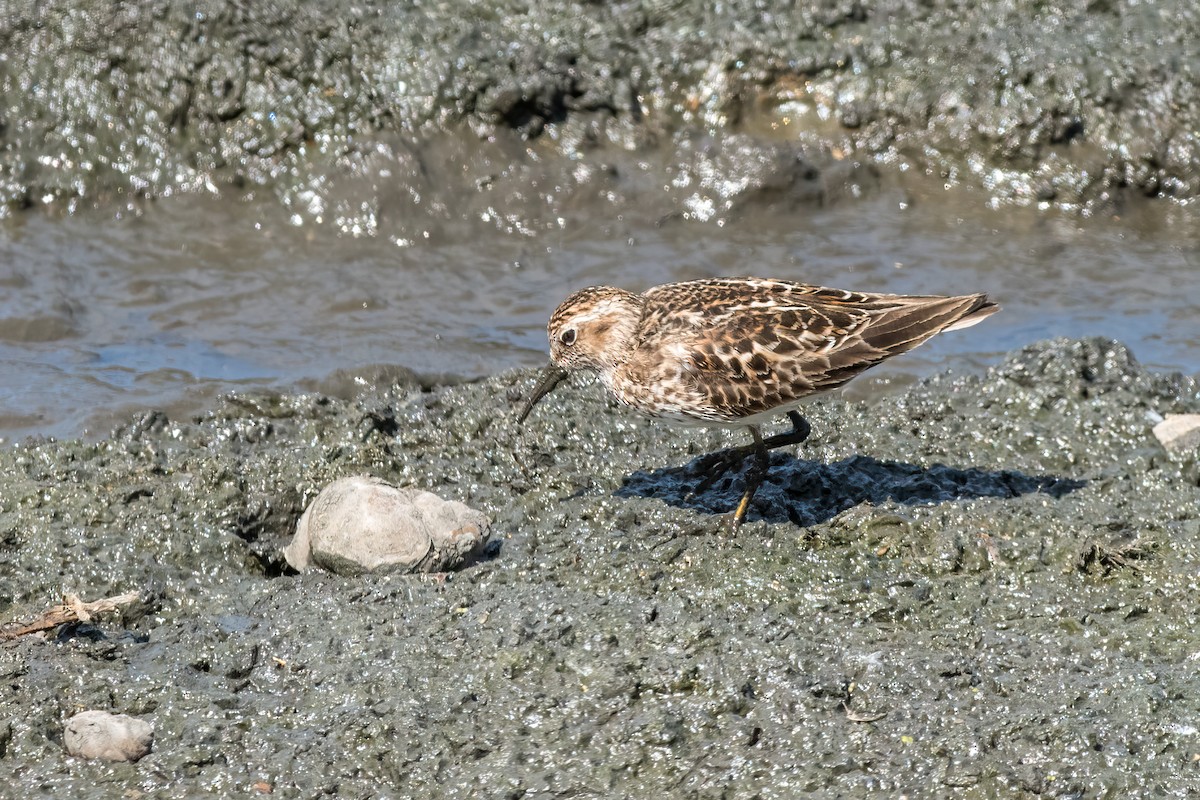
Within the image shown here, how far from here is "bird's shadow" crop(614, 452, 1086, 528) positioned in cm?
642

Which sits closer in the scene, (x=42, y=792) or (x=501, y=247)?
(x=42, y=792)

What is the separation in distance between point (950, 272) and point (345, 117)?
5.09m

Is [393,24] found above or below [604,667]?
above

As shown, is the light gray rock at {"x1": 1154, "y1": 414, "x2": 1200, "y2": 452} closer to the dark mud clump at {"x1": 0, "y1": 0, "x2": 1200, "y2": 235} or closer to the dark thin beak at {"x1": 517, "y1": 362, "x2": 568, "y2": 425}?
the dark thin beak at {"x1": 517, "y1": 362, "x2": 568, "y2": 425}

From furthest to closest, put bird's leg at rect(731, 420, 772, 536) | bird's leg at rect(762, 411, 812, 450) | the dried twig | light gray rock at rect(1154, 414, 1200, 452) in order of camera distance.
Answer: light gray rock at rect(1154, 414, 1200, 452) < bird's leg at rect(762, 411, 812, 450) < bird's leg at rect(731, 420, 772, 536) < the dried twig

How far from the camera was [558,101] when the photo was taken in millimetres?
10641

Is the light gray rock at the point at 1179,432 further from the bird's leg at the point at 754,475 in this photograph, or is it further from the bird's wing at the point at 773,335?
the bird's leg at the point at 754,475

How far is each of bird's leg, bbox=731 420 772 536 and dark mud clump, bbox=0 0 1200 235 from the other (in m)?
4.37

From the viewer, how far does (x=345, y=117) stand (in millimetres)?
10414

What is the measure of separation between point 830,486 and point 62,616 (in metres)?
3.77

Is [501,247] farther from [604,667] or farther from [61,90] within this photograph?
[604,667]

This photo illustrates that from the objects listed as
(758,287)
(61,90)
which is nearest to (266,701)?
(758,287)

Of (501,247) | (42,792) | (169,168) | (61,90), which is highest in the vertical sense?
(61,90)

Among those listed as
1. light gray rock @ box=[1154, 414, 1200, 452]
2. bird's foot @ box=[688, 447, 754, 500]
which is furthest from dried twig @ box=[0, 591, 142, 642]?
light gray rock @ box=[1154, 414, 1200, 452]
